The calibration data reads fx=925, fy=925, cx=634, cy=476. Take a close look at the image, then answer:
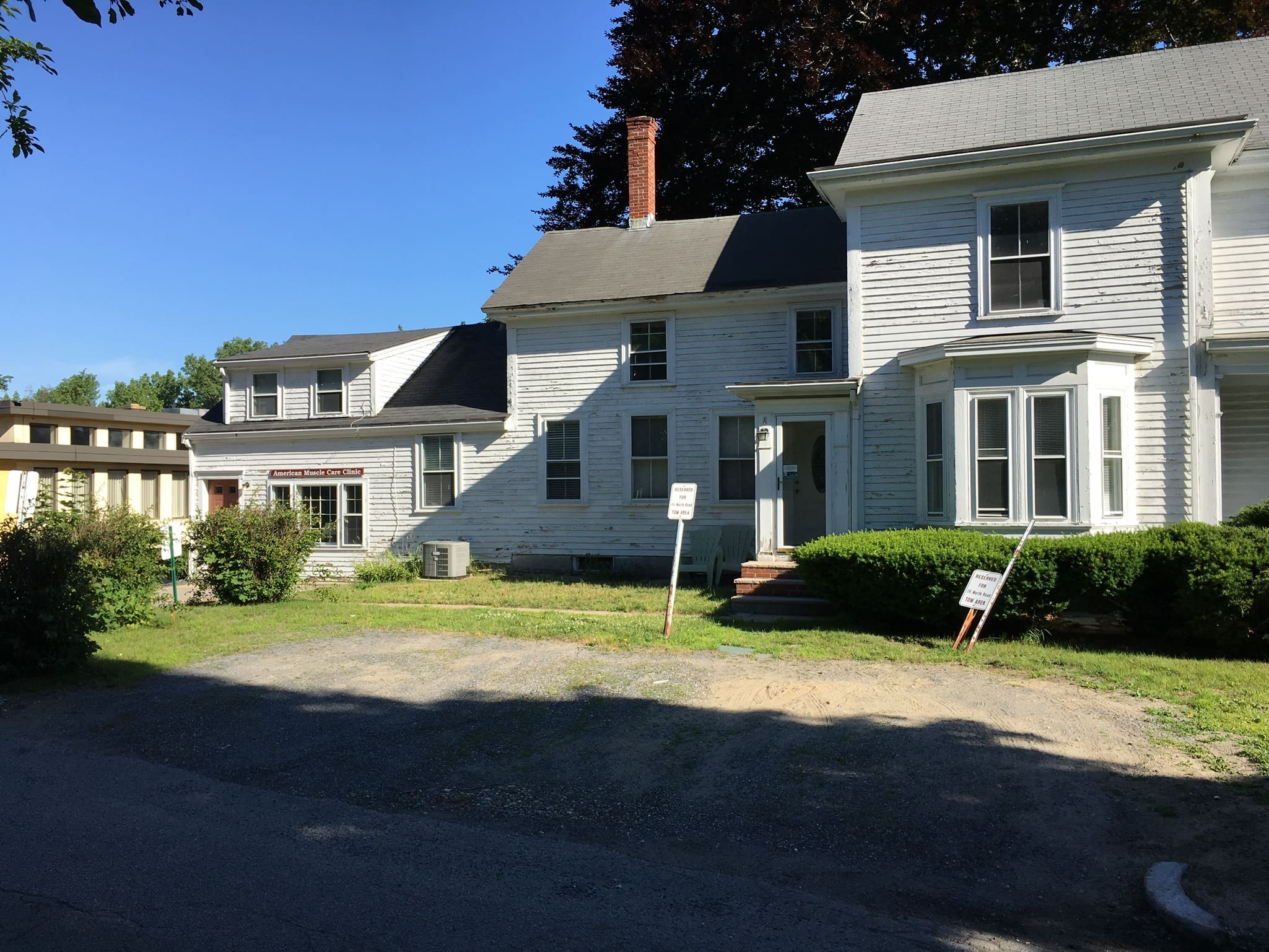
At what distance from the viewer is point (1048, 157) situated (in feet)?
44.0

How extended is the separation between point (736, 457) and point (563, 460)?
12.4 ft

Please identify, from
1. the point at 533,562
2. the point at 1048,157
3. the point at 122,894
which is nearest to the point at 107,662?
the point at 122,894

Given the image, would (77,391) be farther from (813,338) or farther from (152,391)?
(813,338)

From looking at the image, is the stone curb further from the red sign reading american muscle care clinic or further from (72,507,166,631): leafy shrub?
the red sign reading american muscle care clinic

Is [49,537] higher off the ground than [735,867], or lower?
higher

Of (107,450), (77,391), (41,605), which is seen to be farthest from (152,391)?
(41,605)

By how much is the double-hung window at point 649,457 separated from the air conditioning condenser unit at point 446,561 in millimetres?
3853

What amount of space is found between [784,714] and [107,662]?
7639 millimetres

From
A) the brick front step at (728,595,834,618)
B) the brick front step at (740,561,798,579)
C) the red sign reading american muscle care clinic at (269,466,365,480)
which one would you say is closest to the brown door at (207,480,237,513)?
the red sign reading american muscle care clinic at (269,466,365,480)

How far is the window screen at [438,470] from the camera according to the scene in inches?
818

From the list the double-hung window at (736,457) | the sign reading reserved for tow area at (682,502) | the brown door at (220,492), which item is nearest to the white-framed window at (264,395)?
the brown door at (220,492)

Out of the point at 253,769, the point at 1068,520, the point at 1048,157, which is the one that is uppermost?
the point at 1048,157

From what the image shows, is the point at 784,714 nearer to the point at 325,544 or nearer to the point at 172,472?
the point at 325,544

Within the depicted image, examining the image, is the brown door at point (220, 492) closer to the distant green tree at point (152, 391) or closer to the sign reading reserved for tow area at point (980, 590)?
the sign reading reserved for tow area at point (980, 590)
